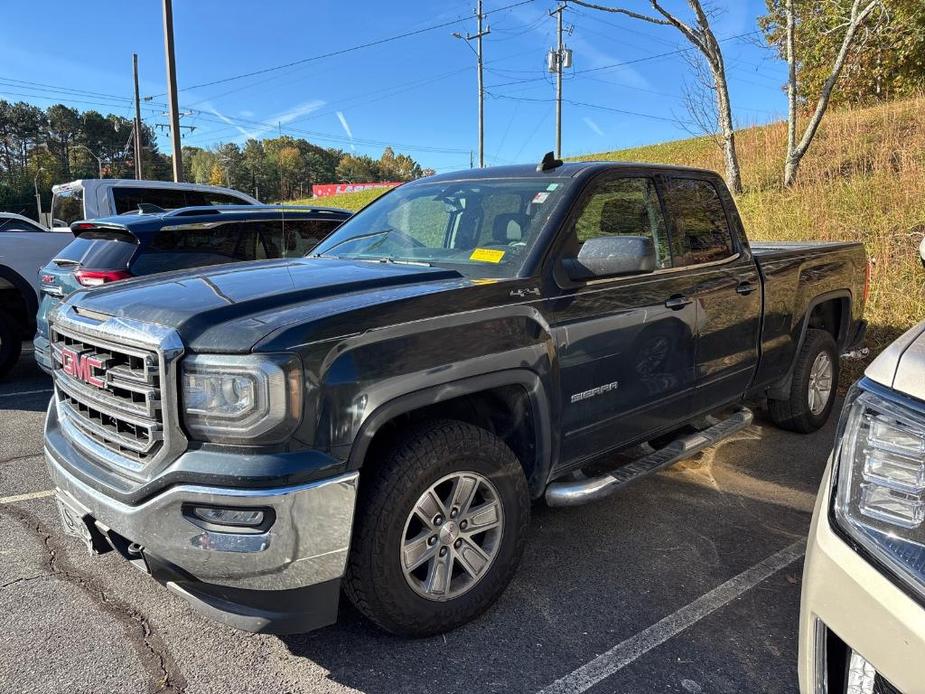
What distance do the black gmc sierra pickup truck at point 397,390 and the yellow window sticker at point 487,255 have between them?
0.04 feet

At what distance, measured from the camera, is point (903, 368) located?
5.10ft

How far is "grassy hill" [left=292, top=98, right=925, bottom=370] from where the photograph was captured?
25.7ft

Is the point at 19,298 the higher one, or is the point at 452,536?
the point at 19,298

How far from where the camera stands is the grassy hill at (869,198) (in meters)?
7.84

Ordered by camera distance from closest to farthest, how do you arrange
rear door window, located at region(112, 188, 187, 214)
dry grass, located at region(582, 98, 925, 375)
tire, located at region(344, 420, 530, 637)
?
tire, located at region(344, 420, 530, 637), dry grass, located at region(582, 98, 925, 375), rear door window, located at region(112, 188, 187, 214)

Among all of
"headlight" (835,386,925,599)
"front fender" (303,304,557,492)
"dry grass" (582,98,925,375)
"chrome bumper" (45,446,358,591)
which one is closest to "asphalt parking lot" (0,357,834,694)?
"chrome bumper" (45,446,358,591)

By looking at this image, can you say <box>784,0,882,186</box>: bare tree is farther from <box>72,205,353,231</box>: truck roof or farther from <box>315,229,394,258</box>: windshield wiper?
<box>315,229,394,258</box>: windshield wiper

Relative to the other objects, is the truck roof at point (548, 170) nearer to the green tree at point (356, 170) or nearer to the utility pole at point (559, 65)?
the utility pole at point (559, 65)

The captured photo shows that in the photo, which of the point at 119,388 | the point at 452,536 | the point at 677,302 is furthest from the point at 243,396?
the point at 677,302

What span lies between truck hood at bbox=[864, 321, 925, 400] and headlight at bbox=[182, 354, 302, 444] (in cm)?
161

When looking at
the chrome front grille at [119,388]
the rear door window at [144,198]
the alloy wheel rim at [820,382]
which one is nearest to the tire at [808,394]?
the alloy wheel rim at [820,382]

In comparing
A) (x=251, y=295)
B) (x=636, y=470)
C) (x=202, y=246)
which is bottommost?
(x=636, y=470)

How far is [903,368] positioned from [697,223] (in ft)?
8.72

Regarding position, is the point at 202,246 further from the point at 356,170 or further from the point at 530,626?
the point at 356,170
